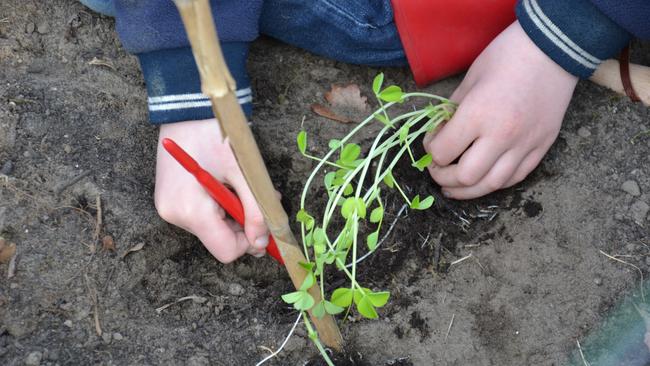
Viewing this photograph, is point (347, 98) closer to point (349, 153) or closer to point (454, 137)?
point (454, 137)

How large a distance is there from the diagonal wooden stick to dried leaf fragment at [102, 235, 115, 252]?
40cm

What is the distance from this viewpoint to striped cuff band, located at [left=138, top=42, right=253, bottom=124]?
1453 mm

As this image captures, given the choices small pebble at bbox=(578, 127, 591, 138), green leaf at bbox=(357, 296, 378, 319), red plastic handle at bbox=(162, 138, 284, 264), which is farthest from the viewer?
small pebble at bbox=(578, 127, 591, 138)

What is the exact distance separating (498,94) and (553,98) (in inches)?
4.8

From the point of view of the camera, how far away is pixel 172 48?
147 cm

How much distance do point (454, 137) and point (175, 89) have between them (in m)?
0.59

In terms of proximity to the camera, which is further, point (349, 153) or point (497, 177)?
point (497, 177)

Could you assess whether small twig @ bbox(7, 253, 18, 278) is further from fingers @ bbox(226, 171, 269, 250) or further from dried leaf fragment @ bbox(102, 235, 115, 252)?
fingers @ bbox(226, 171, 269, 250)

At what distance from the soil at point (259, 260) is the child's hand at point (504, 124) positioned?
0.05 metres

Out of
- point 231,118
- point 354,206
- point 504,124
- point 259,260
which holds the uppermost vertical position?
point 231,118

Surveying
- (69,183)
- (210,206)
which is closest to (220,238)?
(210,206)

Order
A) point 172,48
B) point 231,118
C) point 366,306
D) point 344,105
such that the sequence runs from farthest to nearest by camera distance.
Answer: point 344,105, point 172,48, point 366,306, point 231,118

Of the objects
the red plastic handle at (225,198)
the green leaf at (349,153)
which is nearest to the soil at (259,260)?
the red plastic handle at (225,198)

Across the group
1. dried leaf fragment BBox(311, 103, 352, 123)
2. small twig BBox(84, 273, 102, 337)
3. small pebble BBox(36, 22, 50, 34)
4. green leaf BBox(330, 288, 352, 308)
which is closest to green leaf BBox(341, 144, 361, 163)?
green leaf BBox(330, 288, 352, 308)
